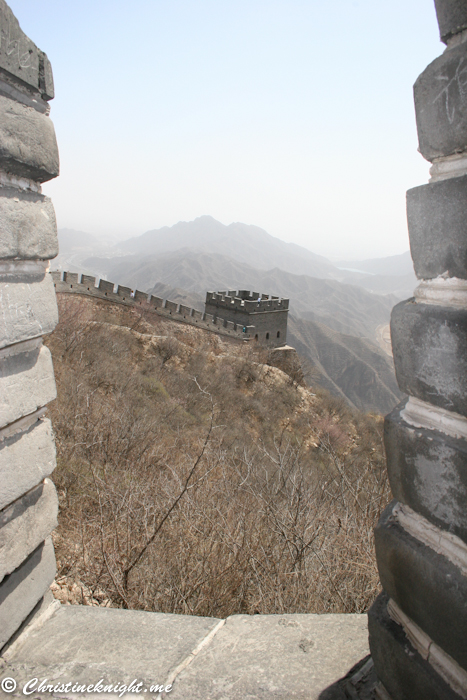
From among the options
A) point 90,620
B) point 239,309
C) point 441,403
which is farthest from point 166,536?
point 239,309

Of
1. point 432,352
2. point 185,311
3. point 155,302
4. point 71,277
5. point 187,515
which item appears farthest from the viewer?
point 185,311

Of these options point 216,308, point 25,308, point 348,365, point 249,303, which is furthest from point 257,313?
point 348,365

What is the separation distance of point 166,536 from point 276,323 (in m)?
21.5

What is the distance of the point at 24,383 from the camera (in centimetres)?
163

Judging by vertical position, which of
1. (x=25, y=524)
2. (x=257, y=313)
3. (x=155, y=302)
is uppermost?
(x=25, y=524)

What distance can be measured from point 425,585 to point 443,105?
4.11ft

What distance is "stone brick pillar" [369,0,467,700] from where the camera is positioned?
1058 millimetres

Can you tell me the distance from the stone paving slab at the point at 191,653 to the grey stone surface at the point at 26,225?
1484 mm

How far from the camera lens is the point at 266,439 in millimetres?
12586

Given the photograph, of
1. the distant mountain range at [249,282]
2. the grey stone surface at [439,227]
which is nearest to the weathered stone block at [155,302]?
the grey stone surface at [439,227]

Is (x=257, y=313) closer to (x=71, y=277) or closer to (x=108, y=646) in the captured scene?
(x=71, y=277)

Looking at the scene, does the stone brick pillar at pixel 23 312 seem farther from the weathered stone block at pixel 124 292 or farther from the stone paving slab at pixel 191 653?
the weathered stone block at pixel 124 292

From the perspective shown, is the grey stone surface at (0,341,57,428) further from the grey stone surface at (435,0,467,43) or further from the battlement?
the battlement

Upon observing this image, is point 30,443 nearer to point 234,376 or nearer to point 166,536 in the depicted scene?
point 166,536
